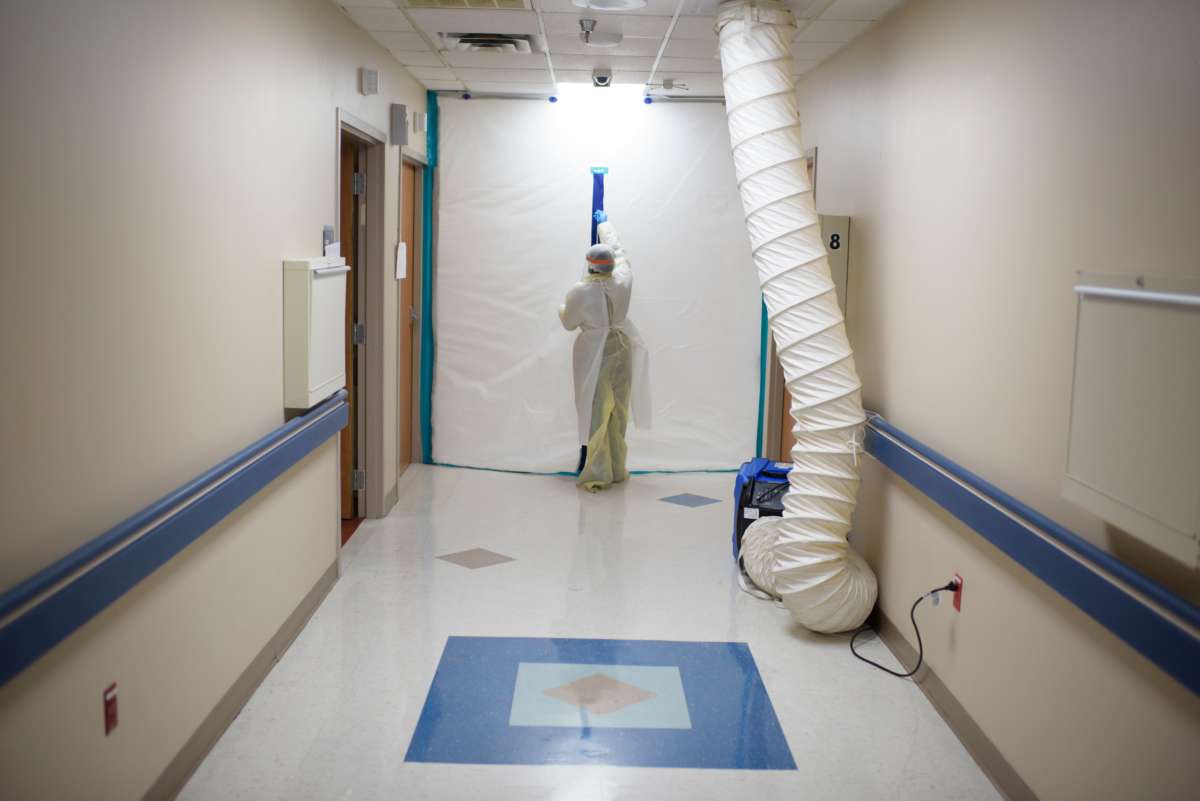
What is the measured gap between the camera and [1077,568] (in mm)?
2379

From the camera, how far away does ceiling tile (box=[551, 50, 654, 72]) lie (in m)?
5.34

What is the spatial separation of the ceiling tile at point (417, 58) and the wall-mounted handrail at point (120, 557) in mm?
2545

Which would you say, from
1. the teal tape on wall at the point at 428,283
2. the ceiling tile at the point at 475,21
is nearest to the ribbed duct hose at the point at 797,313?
the ceiling tile at the point at 475,21

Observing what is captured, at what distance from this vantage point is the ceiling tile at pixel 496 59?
17.4 feet

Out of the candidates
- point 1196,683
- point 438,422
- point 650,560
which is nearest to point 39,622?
point 1196,683

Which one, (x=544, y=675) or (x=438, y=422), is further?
(x=438, y=422)

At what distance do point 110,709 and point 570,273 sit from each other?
476 centimetres

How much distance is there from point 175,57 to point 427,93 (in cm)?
399

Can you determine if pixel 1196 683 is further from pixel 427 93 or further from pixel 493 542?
pixel 427 93

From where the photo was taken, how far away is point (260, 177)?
11.2 ft

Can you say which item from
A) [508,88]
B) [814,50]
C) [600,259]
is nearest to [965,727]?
[814,50]

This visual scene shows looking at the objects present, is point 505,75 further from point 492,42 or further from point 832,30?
point 832,30

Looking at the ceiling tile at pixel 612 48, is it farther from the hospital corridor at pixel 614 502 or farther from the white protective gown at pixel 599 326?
the white protective gown at pixel 599 326

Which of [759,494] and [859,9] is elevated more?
[859,9]
